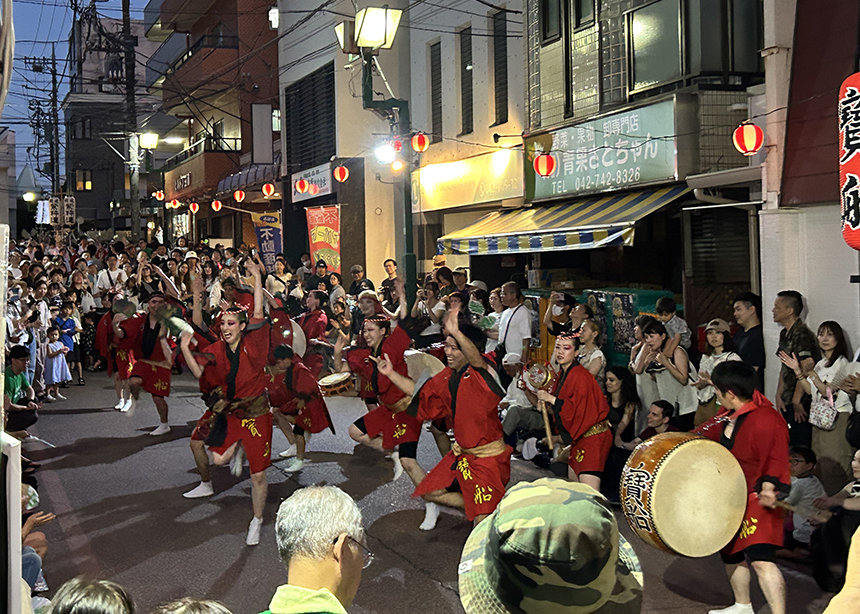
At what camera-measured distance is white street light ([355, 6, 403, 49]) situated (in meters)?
14.0

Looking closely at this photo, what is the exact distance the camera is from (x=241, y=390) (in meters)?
7.77

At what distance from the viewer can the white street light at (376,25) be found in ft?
45.9

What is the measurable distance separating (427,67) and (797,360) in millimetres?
14246

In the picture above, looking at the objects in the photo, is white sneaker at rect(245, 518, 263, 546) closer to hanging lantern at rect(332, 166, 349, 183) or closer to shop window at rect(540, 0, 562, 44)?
shop window at rect(540, 0, 562, 44)

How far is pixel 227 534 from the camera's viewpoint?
768 cm

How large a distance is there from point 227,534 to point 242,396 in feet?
3.98

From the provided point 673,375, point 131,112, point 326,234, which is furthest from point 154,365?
point 131,112

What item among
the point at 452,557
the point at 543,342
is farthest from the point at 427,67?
the point at 452,557

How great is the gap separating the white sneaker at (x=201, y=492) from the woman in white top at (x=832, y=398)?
5786mm

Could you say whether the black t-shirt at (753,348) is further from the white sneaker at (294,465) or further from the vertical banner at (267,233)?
the vertical banner at (267,233)

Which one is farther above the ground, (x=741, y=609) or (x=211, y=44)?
(x=211, y=44)

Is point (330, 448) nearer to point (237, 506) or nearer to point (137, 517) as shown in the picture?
point (237, 506)

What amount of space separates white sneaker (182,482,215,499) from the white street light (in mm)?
8059

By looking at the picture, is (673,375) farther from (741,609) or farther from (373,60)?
(373,60)
